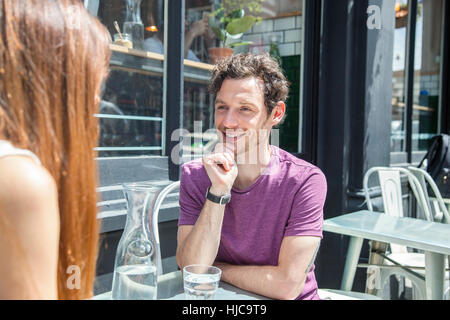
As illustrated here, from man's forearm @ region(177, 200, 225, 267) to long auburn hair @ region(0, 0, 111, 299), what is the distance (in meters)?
0.66

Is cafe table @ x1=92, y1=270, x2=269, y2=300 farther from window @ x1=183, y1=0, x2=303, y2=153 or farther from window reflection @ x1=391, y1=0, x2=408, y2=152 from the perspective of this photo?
window reflection @ x1=391, y1=0, x2=408, y2=152

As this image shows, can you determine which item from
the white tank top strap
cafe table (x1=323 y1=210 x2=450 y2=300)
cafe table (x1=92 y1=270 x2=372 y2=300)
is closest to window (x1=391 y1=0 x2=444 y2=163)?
cafe table (x1=323 y1=210 x2=450 y2=300)

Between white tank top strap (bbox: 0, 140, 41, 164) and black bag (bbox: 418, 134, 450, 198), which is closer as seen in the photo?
white tank top strap (bbox: 0, 140, 41, 164)

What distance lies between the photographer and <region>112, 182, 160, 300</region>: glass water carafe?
926 mm

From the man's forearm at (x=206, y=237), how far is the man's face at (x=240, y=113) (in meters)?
0.31

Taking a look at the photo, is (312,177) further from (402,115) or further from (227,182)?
(402,115)

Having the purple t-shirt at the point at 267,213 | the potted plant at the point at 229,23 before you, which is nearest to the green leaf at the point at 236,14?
the potted plant at the point at 229,23

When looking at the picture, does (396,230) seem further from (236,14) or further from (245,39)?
(236,14)

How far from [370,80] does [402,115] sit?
1.76 metres

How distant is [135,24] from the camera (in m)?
2.42

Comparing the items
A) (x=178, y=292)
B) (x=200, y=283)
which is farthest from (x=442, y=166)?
(x=200, y=283)

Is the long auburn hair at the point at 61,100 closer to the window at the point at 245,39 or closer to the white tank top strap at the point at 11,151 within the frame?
the white tank top strap at the point at 11,151
